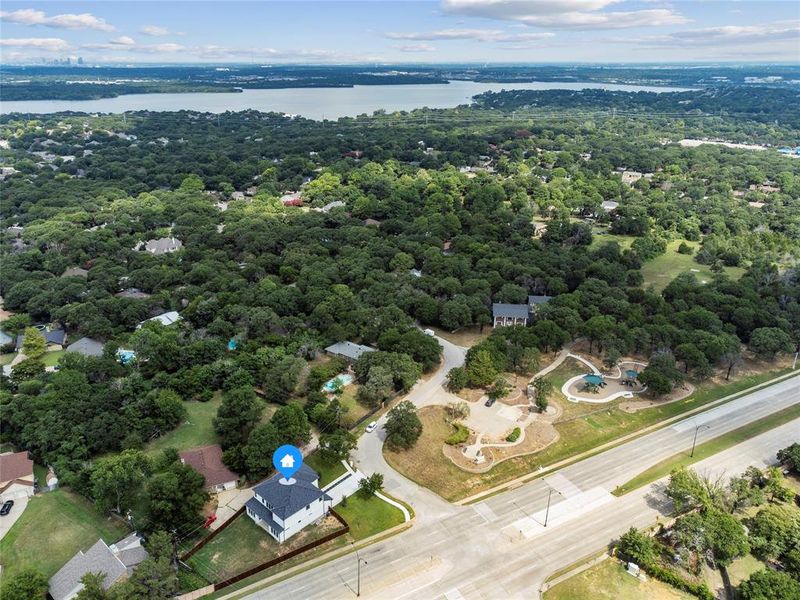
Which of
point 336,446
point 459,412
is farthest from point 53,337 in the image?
point 459,412

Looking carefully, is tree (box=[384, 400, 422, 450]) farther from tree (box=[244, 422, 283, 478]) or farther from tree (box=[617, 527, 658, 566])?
tree (box=[617, 527, 658, 566])

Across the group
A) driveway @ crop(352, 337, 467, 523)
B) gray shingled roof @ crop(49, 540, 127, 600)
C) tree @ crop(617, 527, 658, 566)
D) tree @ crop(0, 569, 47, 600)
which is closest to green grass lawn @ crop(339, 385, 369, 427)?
driveway @ crop(352, 337, 467, 523)

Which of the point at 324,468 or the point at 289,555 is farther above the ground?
Result: the point at 324,468

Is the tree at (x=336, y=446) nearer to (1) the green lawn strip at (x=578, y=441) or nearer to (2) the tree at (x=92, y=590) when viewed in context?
(1) the green lawn strip at (x=578, y=441)

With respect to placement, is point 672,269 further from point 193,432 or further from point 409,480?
point 193,432

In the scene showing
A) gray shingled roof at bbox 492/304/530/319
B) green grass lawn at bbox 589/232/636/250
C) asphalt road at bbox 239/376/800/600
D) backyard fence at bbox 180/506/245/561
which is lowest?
asphalt road at bbox 239/376/800/600

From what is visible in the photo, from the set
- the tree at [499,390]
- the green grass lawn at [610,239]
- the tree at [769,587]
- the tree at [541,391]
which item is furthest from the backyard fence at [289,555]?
the green grass lawn at [610,239]

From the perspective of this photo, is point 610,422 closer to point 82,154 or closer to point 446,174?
point 446,174
